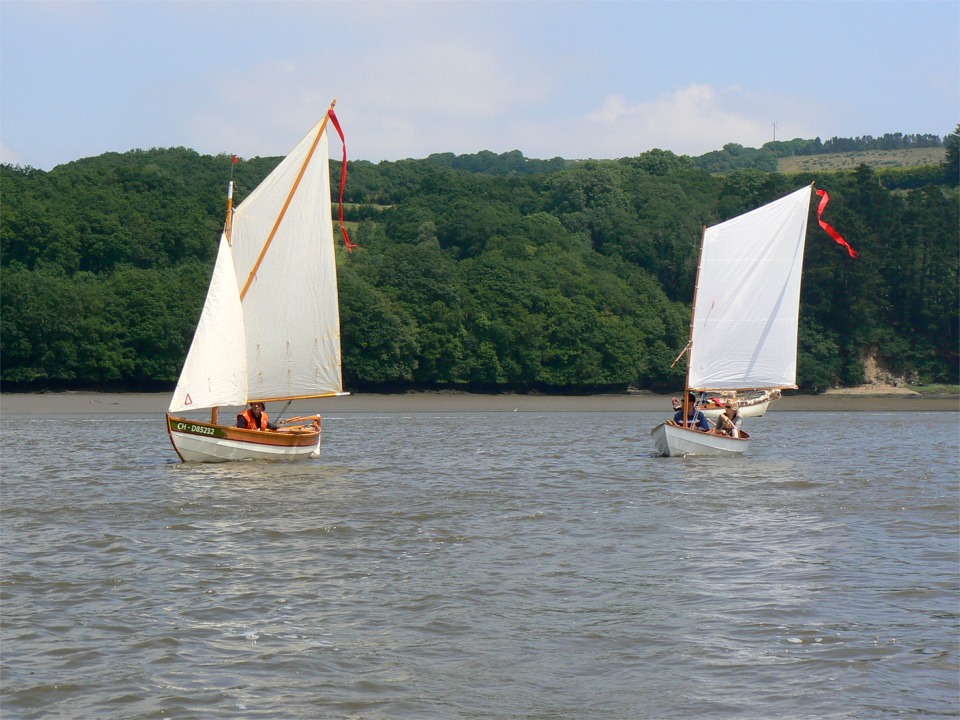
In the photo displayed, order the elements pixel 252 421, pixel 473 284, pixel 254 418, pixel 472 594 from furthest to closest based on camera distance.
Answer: pixel 473 284 → pixel 254 418 → pixel 252 421 → pixel 472 594

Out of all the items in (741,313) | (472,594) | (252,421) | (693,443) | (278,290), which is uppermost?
(278,290)

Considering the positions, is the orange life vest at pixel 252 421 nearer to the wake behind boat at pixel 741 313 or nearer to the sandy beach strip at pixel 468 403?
the wake behind boat at pixel 741 313

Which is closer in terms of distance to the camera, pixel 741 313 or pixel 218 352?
pixel 218 352

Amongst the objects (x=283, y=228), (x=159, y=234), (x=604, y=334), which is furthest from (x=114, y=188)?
(x=283, y=228)

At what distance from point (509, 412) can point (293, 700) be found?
193 ft

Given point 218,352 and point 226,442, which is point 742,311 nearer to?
point 218,352

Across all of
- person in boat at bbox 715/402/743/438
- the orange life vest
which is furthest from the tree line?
person in boat at bbox 715/402/743/438

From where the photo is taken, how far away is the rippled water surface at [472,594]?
11.5m

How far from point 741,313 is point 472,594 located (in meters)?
26.0

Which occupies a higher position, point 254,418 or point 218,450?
point 254,418

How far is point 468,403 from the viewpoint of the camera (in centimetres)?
7556

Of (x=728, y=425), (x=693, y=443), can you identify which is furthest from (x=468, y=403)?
(x=693, y=443)

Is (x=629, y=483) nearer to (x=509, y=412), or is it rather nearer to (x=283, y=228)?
(x=283, y=228)

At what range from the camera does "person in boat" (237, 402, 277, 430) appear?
32438 mm
